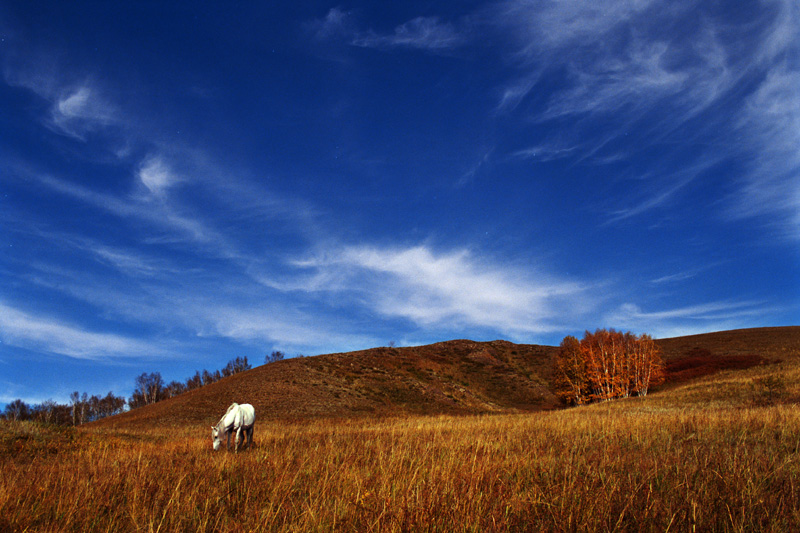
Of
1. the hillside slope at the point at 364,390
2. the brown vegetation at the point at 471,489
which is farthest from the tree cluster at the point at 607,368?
the brown vegetation at the point at 471,489

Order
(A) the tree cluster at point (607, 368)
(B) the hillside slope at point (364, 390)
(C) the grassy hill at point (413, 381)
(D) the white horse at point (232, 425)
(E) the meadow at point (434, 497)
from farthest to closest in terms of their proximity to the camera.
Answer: (A) the tree cluster at point (607, 368) → (C) the grassy hill at point (413, 381) → (B) the hillside slope at point (364, 390) → (D) the white horse at point (232, 425) → (E) the meadow at point (434, 497)

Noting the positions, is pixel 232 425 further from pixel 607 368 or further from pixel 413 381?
pixel 607 368

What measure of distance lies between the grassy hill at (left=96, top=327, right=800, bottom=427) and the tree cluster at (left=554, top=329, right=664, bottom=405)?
9.91ft

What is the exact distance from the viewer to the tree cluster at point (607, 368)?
56.7 m

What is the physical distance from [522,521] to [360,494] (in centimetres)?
158

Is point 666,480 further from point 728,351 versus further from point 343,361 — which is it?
point 728,351

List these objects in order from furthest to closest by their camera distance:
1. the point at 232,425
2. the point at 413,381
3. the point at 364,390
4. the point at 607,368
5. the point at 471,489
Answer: the point at 607,368, the point at 413,381, the point at 364,390, the point at 232,425, the point at 471,489

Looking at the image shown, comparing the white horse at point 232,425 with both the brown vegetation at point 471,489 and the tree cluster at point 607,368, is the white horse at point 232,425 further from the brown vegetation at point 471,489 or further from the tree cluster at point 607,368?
the tree cluster at point 607,368

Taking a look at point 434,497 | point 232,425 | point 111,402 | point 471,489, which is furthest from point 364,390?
point 111,402

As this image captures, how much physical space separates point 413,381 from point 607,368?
2953cm

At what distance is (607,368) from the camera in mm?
59281

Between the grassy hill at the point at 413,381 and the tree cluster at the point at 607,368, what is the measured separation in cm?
302

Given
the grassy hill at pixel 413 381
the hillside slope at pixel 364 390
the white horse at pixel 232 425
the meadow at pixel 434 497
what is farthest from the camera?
the grassy hill at pixel 413 381

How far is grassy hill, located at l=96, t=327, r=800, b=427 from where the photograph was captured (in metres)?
37.6
